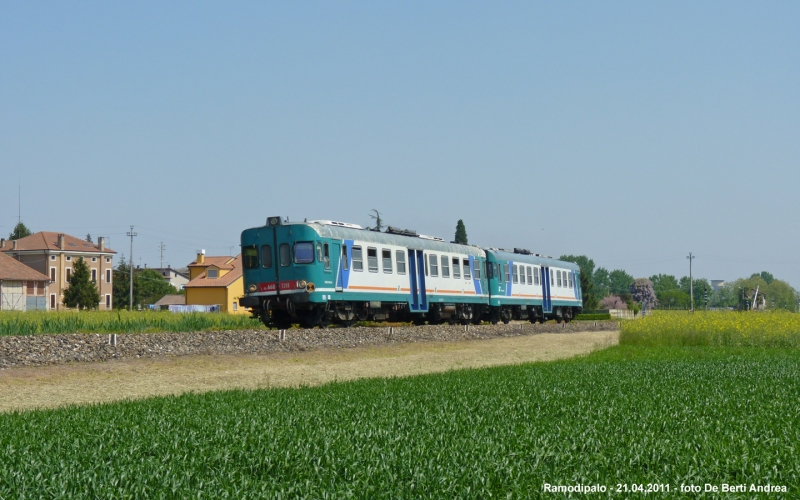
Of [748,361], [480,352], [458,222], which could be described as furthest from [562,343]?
[458,222]

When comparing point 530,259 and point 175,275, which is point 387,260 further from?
point 175,275

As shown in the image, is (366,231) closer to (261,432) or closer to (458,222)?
(261,432)

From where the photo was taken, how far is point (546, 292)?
44.2 metres

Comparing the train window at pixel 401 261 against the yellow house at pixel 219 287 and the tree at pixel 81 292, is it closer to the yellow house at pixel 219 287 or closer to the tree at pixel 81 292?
the yellow house at pixel 219 287

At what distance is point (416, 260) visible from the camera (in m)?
30.8

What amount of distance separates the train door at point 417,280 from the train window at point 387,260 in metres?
1.43

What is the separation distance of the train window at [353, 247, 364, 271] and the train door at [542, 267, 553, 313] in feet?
60.6

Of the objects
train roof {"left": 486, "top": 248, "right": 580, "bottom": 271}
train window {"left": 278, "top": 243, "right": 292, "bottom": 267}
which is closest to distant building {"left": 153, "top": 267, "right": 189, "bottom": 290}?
train roof {"left": 486, "top": 248, "right": 580, "bottom": 271}

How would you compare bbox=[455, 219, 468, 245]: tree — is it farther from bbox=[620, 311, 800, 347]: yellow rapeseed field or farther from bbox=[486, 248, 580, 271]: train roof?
bbox=[620, 311, 800, 347]: yellow rapeseed field

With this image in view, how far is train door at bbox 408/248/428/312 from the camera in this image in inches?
1196

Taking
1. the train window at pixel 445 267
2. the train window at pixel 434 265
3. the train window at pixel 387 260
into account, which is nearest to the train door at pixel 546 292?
the train window at pixel 445 267

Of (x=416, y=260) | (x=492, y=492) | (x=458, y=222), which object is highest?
(x=458, y=222)

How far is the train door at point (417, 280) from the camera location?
99.7ft

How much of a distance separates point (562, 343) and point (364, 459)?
71.5 feet
